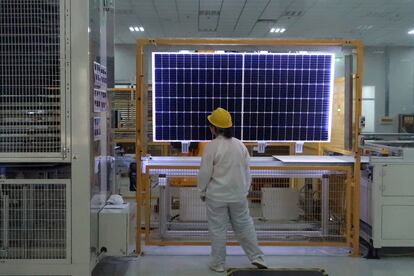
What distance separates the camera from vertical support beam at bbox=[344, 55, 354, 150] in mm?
4895

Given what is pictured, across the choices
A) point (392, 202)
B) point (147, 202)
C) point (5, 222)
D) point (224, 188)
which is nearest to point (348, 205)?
point (392, 202)

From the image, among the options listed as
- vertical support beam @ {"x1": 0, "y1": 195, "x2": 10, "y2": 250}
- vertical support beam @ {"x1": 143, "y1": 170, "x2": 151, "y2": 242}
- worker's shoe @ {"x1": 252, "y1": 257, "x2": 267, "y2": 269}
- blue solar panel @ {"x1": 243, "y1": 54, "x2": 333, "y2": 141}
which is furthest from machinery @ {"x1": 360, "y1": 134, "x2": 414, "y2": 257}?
vertical support beam @ {"x1": 0, "y1": 195, "x2": 10, "y2": 250}

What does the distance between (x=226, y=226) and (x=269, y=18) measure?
918 centimetres

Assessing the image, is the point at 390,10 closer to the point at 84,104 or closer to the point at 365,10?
the point at 365,10

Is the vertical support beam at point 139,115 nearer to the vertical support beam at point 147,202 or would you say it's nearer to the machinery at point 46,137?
the vertical support beam at point 147,202

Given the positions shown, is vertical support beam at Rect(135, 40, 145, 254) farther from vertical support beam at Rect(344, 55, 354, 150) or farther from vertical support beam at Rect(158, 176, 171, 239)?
vertical support beam at Rect(344, 55, 354, 150)

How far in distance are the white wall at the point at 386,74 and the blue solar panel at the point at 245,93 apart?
11.5 m

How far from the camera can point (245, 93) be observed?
4922mm

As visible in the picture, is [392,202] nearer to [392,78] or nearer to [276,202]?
[276,202]

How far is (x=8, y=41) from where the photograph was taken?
3.45m

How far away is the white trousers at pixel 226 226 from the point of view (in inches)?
163

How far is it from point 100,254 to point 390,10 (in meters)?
10.3

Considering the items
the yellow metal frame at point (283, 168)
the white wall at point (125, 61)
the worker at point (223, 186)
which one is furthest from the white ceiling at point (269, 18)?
the worker at point (223, 186)

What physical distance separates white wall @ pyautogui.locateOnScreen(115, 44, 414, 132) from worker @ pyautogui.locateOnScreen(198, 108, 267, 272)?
40.5 feet
